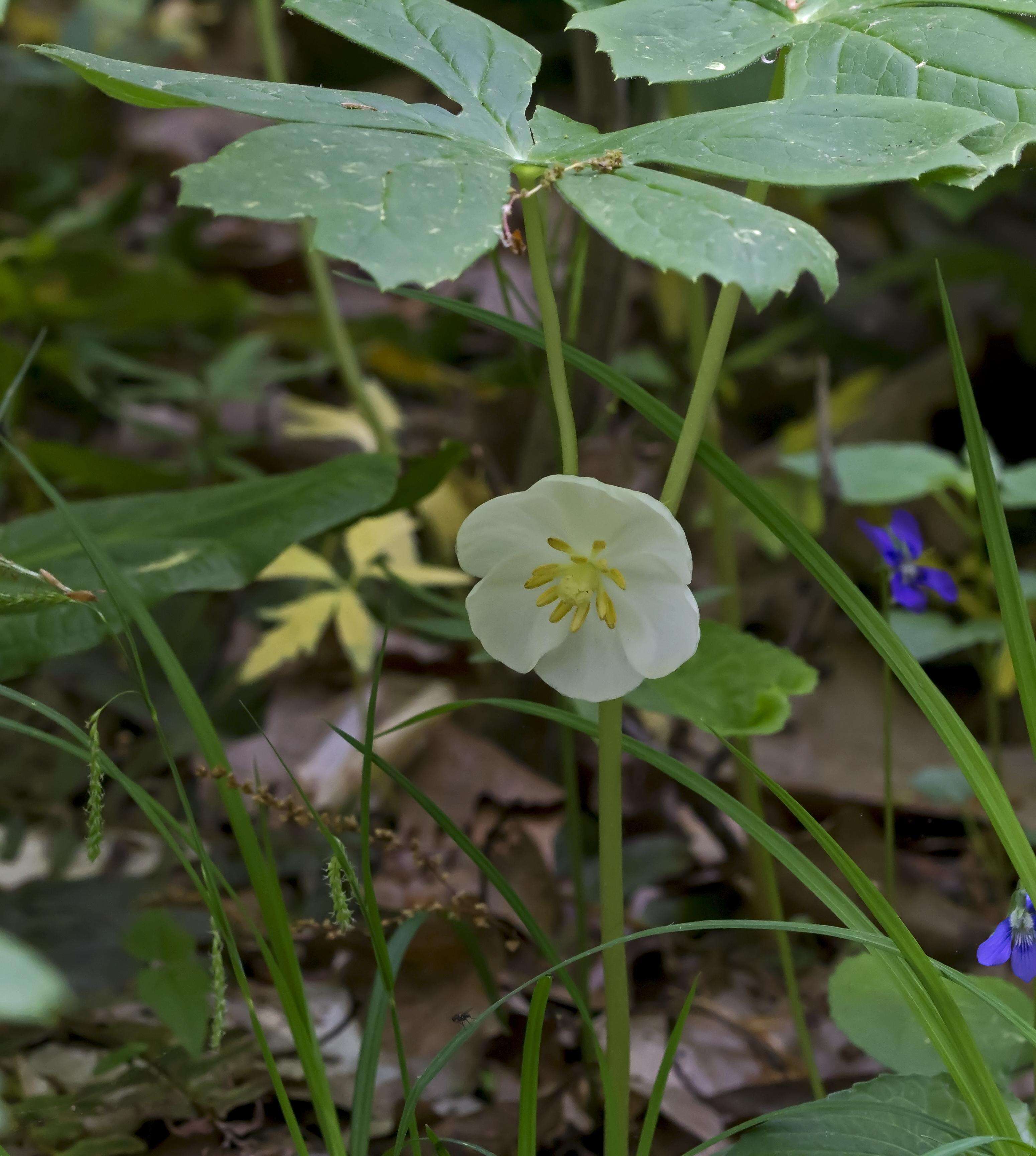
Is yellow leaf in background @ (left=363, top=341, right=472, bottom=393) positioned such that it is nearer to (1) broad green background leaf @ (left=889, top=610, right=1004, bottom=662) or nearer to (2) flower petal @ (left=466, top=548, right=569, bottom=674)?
(1) broad green background leaf @ (left=889, top=610, right=1004, bottom=662)

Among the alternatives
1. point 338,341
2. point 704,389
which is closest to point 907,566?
point 704,389

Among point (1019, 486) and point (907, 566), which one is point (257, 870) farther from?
point (1019, 486)

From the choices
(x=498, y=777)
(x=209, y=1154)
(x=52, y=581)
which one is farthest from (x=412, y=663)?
(x=52, y=581)

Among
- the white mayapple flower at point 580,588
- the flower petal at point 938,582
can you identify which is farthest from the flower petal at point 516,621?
the flower petal at point 938,582

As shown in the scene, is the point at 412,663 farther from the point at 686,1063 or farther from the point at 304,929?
the point at 686,1063

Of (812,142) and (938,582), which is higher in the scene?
(812,142)

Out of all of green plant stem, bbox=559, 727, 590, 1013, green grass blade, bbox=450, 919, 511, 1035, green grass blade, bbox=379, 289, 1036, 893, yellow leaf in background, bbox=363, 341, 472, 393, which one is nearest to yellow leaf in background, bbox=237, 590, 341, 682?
green plant stem, bbox=559, 727, 590, 1013
